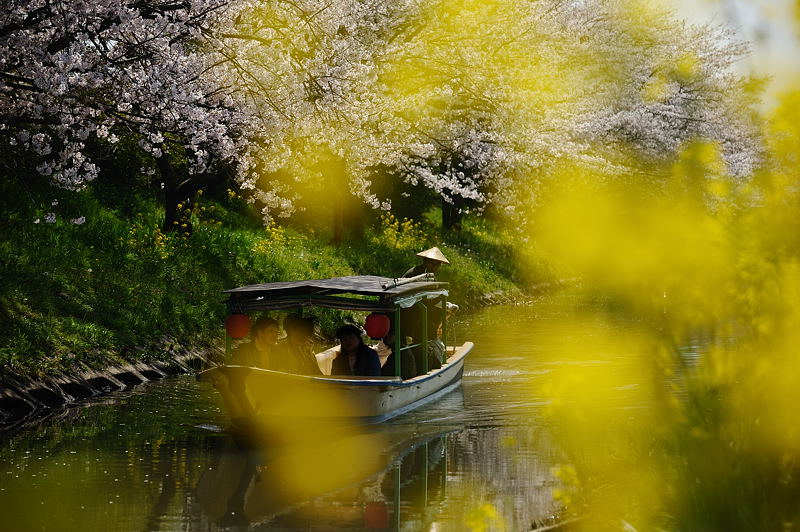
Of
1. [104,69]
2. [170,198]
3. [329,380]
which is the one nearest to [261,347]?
[329,380]

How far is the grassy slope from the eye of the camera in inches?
706

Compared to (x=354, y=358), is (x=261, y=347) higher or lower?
higher

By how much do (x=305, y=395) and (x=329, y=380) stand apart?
0.35 m

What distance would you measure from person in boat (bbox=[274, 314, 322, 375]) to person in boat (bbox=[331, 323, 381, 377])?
1.18 feet

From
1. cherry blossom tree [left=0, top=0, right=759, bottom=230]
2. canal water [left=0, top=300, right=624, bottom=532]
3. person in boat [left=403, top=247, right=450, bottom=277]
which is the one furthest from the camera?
person in boat [left=403, top=247, right=450, bottom=277]

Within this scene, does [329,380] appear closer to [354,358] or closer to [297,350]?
[297,350]

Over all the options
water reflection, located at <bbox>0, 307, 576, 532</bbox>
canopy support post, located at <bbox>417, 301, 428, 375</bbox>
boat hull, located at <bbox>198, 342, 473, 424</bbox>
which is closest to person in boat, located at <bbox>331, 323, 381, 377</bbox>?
boat hull, located at <bbox>198, 342, 473, 424</bbox>

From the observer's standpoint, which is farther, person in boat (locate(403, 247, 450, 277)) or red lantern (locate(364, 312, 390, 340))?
person in boat (locate(403, 247, 450, 277))

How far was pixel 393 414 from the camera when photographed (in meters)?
16.9

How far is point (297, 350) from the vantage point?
16.6 metres

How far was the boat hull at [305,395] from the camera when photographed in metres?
14.5

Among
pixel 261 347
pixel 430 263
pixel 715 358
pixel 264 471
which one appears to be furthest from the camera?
pixel 430 263

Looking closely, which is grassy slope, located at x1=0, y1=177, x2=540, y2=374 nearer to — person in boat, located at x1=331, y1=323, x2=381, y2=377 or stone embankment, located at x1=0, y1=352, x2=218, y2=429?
stone embankment, located at x1=0, y1=352, x2=218, y2=429

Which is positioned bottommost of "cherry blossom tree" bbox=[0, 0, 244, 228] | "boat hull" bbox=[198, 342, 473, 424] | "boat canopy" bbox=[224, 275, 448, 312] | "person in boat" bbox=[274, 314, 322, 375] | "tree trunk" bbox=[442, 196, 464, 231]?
"boat hull" bbox=[198, 342, 473, 424]
